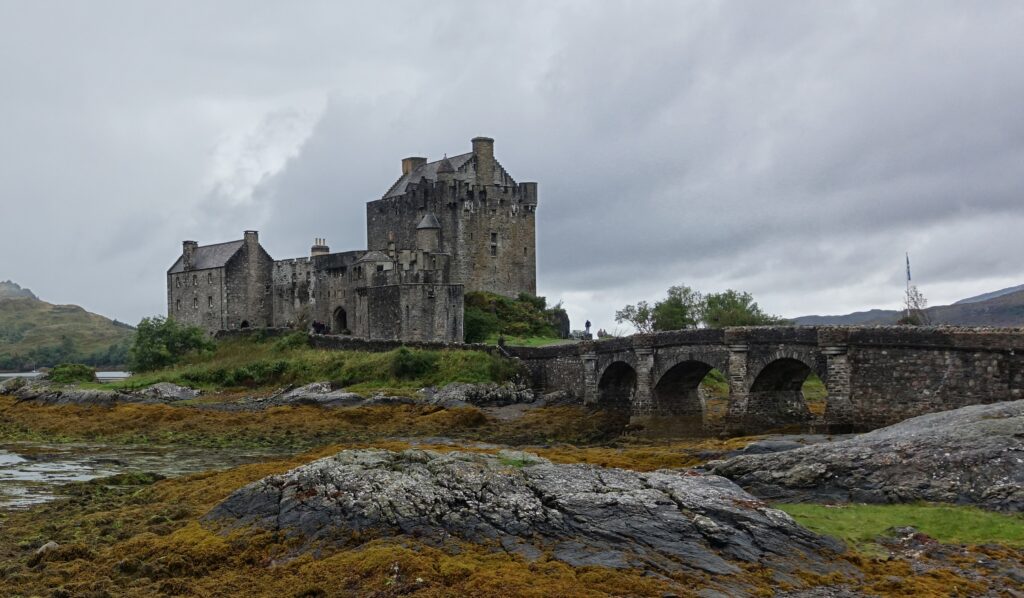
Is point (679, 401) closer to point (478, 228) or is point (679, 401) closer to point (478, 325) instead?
point (478, 325)

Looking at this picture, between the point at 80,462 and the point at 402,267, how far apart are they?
33.0 meters

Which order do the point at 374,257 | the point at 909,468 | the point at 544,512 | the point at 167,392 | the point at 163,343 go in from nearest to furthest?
the point at 544,512 < the point at 909,468 < the point at 167,392 < the point at 374,257 < the point at 163,343

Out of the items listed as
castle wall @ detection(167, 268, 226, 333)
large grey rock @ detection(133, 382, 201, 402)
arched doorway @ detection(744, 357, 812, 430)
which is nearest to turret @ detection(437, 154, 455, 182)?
castle wall @ detection(167, 268, 226, 333)

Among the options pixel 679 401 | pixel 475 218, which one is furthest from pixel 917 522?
pixel 475 218

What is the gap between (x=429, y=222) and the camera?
72188 millimetres

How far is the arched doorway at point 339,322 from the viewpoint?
240ft

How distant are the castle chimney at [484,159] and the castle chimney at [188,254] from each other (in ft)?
80.6

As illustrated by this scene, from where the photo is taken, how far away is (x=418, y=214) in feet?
242

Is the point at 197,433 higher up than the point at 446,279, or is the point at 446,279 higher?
the point at 446,279

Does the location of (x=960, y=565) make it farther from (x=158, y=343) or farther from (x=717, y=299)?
(x=158, y=343)

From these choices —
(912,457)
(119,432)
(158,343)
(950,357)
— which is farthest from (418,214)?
(912,457)

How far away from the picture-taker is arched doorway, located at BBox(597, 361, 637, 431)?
4738 centimetres

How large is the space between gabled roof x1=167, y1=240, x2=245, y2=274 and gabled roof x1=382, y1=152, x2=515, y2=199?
12356 mm

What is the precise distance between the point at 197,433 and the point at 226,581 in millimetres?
28025
